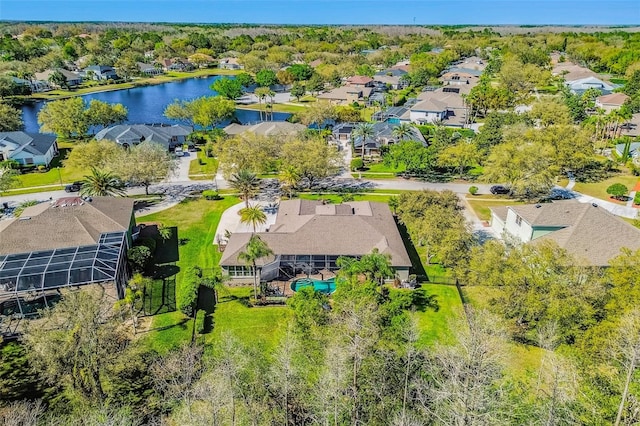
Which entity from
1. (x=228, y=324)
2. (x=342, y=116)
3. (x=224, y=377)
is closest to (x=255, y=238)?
(x=228, y=324)

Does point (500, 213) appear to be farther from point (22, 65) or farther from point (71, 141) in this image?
point (22, 65)

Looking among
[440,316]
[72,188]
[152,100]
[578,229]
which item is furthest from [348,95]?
[440,316]

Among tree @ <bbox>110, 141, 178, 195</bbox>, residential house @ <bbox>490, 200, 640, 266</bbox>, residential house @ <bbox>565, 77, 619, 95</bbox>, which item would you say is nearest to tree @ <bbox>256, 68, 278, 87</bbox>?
tree @ <bbox>110, 141, 178, 195</bbox>

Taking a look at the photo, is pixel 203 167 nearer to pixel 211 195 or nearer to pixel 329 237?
pixel 211 195

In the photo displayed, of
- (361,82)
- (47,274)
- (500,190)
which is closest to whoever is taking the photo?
(47,274)

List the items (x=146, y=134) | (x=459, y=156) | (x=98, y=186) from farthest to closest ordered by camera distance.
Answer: (x=146, y=134)
(x=459, y=156)
(x=98, y=186)

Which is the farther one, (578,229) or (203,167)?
(203,167)
